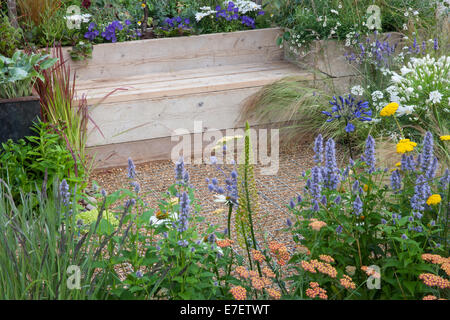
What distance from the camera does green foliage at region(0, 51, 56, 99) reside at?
9.73 feet

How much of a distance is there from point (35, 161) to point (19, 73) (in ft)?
1.53

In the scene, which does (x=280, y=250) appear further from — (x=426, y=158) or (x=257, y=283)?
(x=426, y=158)

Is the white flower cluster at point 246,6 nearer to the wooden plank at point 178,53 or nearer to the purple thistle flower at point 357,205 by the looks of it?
the wooden plank at point 178,53

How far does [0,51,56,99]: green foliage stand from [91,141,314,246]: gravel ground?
779 mm

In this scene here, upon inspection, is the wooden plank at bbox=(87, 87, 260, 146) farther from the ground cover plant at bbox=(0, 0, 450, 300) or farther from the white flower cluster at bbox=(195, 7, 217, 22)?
the white flower cluster at bbox=(195, 7, 217, 22)

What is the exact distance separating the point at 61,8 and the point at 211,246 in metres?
3.21

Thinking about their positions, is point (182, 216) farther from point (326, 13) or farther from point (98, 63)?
point (326, 13)

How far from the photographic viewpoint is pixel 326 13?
4320mm

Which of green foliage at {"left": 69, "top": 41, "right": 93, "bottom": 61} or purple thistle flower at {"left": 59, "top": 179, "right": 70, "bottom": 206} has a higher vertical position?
green foliage at {"left": 69, "top": 41, "right": 93, "bottom": 61}

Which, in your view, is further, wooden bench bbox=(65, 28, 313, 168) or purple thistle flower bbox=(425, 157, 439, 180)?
wooden bench bbox=(65, 28, 313, 168)

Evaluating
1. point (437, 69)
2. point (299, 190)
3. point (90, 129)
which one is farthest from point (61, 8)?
point (437, 69)

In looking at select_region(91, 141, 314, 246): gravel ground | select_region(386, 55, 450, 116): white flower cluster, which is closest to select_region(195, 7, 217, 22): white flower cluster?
select_region(91, 141, 314, 246): gravel ground

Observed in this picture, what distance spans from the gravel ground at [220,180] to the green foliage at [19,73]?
78 centimetres

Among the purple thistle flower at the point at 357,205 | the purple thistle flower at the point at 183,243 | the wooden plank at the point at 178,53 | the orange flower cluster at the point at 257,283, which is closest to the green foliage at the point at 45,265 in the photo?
the purple thistle flower at the point at 183,243
